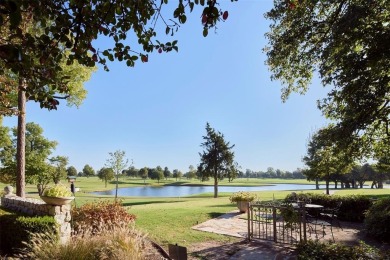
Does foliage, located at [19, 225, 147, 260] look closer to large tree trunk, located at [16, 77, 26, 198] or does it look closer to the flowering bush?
the flowering bush

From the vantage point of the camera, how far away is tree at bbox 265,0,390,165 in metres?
8.45

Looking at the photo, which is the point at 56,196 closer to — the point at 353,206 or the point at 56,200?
the point at 56,200

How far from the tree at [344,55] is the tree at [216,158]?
24.7m

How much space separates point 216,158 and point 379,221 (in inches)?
1034

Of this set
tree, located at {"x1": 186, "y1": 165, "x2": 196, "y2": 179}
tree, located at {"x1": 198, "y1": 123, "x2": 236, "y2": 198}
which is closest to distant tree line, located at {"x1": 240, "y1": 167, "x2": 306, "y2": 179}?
tree, located at {"x1": 186, "y1": 165, "x2": 196, "y2": 179}

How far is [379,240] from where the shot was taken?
34.3 ft

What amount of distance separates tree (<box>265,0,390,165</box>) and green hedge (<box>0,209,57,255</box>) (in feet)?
28.2

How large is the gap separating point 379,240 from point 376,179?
55.1 m

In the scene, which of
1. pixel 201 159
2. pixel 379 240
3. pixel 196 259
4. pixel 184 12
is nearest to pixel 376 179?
pixel 201 159

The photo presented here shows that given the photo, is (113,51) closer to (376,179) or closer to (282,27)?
(282,27)

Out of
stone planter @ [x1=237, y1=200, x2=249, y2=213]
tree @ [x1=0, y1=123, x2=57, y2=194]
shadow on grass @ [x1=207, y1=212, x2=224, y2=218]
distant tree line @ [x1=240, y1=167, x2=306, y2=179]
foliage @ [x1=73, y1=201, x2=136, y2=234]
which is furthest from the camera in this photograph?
distant tree line @ [x1=240, y1=167, x2=306, y2=179]

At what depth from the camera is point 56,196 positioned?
8.13 m

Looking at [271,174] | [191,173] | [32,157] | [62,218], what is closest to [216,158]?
[32,157]

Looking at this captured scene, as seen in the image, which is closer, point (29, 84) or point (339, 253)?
point (29, 84)
